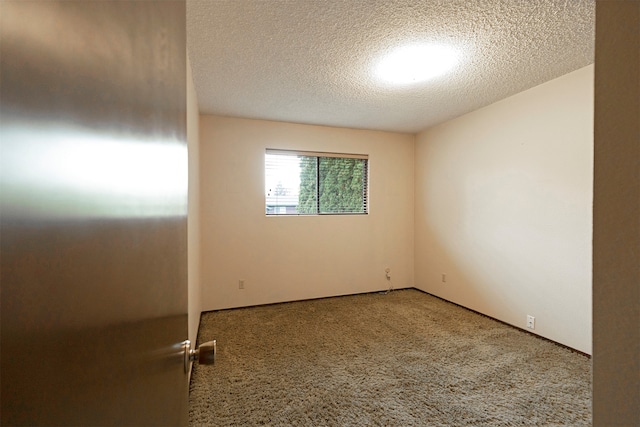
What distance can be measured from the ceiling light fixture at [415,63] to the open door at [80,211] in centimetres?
195

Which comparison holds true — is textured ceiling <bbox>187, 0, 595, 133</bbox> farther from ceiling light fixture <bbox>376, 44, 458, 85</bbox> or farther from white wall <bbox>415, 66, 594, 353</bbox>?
white wall <bbox>415, 66, 594, 353</bbox>

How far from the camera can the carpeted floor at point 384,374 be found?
169 centimetres

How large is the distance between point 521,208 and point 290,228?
254cm

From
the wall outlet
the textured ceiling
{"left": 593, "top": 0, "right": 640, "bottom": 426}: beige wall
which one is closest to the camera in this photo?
{"left": 593, "top": 0, "right": 640, "bottom": 426}: beige wall

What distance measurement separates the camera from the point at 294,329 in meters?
2.90

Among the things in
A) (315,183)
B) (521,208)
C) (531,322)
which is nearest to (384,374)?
(531,322)

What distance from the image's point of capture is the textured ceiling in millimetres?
1608

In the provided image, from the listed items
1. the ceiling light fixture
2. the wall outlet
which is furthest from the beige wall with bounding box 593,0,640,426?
the wall outlet

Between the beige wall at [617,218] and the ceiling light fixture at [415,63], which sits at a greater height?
the ceiling light fixture at [415,63]

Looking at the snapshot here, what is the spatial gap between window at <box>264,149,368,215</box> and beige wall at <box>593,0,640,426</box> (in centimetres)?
336

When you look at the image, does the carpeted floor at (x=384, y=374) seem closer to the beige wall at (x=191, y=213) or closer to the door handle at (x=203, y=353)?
the beige wall at (x=191, y=213)

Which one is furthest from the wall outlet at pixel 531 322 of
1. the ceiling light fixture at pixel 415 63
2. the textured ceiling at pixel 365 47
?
the ceiling light fixture at pixel 415 63

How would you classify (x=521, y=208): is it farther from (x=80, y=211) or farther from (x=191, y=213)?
(x=80, y=211)

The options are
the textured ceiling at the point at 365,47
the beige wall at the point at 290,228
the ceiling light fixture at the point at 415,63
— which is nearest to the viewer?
the textured ceiling at the point at 365,47
